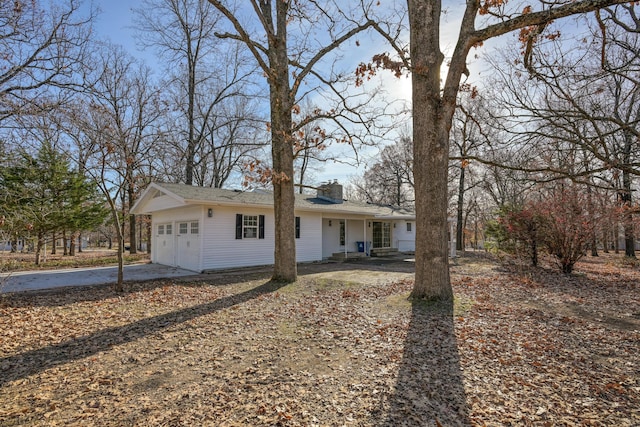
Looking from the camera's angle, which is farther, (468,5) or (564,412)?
(468,5)

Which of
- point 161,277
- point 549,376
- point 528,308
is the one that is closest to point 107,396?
point 549,376

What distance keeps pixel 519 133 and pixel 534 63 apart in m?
1.57

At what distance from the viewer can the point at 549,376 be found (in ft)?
11.1

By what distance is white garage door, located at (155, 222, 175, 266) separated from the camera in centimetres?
1404

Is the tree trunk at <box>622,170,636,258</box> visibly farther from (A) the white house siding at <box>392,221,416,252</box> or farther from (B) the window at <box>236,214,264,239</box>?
(B) the window at <box>236,214,264,239</box>

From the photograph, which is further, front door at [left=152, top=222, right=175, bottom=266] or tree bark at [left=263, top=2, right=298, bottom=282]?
front door at [left=152, top=222, right=175, bottom=266]

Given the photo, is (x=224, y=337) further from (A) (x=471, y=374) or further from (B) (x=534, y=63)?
(B) (x=534, y=63)

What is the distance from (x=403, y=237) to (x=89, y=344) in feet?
62.8

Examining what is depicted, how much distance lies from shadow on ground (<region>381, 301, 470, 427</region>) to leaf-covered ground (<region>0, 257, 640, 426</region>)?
17 millimetres

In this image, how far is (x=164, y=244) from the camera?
14.8 meters

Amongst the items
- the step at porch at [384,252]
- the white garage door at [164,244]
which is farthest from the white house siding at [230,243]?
the step at porch at [384,252]

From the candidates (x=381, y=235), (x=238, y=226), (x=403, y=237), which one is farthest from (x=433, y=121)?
(x=403, y=237)

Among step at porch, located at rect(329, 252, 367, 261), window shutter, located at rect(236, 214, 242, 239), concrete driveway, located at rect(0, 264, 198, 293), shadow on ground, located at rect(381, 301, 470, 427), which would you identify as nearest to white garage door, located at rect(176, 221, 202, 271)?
concrete driveway, located at rect(0, 264, 198, 293)

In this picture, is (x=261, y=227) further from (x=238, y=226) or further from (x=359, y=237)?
(x=359, y=237)
